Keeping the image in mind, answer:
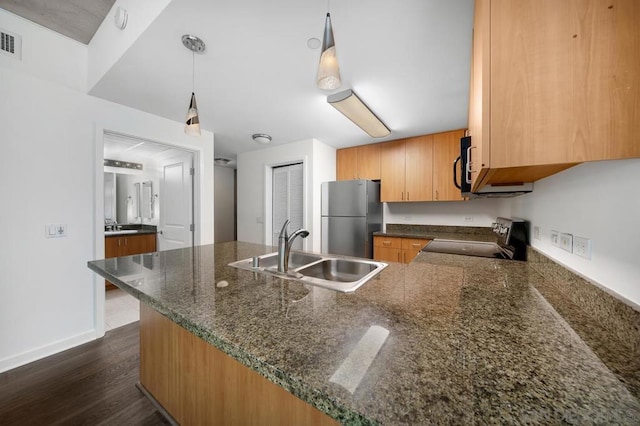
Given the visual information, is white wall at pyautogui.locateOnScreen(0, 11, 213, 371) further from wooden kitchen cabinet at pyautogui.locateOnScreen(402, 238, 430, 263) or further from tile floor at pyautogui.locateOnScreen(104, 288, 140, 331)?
wooden kitchen cabinet at pyautogui.locateOnScreen(402, 238, 430, 263)

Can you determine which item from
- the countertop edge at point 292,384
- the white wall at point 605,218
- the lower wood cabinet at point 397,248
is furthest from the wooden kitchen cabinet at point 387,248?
the countertop edge at point 292,384

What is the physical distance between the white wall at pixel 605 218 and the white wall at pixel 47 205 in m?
3.34

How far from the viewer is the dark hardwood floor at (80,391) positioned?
1345 mm

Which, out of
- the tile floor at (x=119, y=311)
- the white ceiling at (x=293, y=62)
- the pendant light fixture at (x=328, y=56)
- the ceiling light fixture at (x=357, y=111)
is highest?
the white ceiling at (x=293, y=62)

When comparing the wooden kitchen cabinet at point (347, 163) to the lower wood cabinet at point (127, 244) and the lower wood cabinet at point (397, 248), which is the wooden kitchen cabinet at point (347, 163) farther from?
the lower wood cabinet at point (127, 244)

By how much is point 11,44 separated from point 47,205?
1.24 metres

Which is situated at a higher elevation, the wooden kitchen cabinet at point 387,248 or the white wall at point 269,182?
the white wall at point 269,182

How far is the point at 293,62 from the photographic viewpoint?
1.64 meters

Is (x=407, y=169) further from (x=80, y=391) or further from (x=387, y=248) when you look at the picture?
(x=80, y=391)

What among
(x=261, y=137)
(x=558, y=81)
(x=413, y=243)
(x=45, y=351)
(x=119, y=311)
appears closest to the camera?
(x=558, y=81)

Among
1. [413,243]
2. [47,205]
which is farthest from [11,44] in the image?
[413,243]

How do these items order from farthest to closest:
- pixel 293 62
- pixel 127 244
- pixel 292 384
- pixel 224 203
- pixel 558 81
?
pixel 224 203, pixel 127 244, pixel 293 62, pixel 558 81, pixel 292 384

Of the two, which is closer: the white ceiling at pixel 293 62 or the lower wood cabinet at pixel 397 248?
the white ceiling at pixel 293 62

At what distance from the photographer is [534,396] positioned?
15.4 inches
